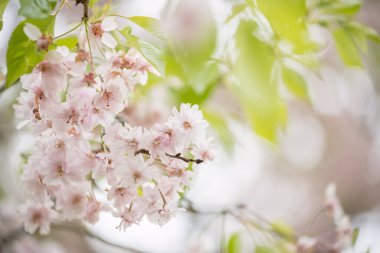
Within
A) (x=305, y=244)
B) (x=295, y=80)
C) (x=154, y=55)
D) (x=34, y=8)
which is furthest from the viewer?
(x=305, y=244)

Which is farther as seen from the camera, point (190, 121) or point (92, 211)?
point (92, 211)

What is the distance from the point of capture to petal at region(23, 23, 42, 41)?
0.57m

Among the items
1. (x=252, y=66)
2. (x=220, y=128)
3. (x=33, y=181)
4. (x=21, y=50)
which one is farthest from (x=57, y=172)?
(x=220, y=128)

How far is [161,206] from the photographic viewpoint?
0.72 meters

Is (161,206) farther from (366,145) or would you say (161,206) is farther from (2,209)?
(366,145)

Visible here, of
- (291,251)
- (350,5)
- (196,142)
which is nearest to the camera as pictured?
(196,142)

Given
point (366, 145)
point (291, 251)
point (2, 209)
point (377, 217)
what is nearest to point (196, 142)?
point (291, 251)

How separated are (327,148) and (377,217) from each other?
1657 millimetres

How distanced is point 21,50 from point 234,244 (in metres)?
0.81

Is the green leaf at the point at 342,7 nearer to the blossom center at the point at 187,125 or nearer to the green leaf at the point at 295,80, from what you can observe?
the green leaf at the point at 295,80

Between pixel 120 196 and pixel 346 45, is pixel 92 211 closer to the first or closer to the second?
pixel 120 196

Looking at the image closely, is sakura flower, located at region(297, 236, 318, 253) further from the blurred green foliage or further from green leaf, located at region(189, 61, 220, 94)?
green leaf, located at region(189, 61, 220, 94)

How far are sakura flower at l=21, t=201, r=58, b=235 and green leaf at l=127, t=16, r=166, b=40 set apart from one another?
444 mm

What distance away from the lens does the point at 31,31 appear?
1.87 feet
